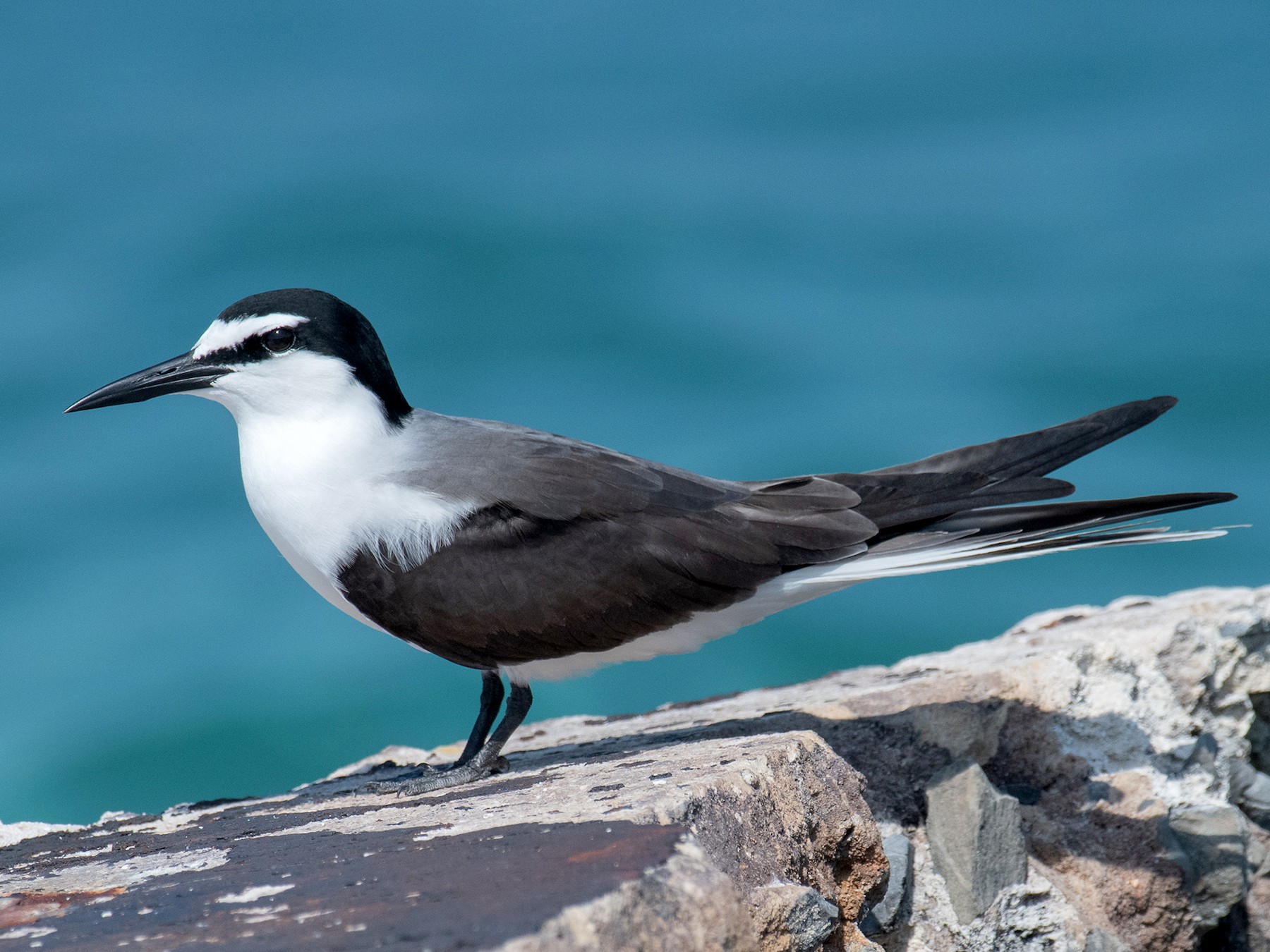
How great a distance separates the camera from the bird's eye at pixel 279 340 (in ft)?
13.7

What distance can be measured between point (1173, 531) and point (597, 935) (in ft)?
8.46

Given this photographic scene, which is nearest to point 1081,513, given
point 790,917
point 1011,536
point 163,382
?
point 1011,536

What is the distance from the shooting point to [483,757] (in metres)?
3.95

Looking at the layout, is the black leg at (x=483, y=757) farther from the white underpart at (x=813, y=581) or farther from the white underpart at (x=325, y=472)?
the white underpart at (x=325, y=472)

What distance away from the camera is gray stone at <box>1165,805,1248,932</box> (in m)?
3.70

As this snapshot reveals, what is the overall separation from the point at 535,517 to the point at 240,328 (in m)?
1.19

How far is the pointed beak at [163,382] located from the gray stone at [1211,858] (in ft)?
10.9

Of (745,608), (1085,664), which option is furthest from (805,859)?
(1085,664)

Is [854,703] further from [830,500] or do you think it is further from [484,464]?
[484,464]

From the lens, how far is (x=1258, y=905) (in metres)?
3.90

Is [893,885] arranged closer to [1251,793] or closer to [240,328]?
[1251,793]

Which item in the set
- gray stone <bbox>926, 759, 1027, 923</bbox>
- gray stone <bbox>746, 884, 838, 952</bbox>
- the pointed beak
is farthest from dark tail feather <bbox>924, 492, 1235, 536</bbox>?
the pointed beak

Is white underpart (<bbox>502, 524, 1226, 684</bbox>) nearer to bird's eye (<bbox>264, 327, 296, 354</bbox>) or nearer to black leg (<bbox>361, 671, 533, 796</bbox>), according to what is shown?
black leg (<bbox>361, 671, 533, 796</bbox>)

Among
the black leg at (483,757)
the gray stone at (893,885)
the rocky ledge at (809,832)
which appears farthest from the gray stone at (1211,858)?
the black leg at (483,757)
